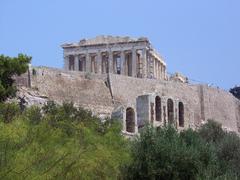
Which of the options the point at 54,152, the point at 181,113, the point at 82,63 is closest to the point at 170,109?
the point at 181,113

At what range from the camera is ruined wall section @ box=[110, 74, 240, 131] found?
1881 inches

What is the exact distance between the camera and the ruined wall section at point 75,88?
139 feet

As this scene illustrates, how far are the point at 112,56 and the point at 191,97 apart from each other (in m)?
7.67

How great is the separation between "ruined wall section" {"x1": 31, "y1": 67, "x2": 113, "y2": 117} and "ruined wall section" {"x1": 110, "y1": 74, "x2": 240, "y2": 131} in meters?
1.13

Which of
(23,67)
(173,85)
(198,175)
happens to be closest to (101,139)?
(198,175)

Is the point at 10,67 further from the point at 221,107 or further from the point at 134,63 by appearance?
the point at 221,107

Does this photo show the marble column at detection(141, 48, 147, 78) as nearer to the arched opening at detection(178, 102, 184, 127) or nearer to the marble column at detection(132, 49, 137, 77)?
the marble column at detection(132, 49, 137, 77)

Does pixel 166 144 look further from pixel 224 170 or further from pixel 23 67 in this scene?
pixel 23 67

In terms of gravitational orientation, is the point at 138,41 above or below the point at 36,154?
above

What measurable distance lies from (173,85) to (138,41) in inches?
235

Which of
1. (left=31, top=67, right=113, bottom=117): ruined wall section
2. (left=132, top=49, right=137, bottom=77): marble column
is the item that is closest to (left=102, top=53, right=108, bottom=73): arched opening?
(left=132, top=49, right=137, bottom=77): marble column

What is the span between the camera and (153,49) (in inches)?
2402

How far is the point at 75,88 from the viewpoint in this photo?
44469mm

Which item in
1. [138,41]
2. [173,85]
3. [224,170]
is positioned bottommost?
[224,170]
